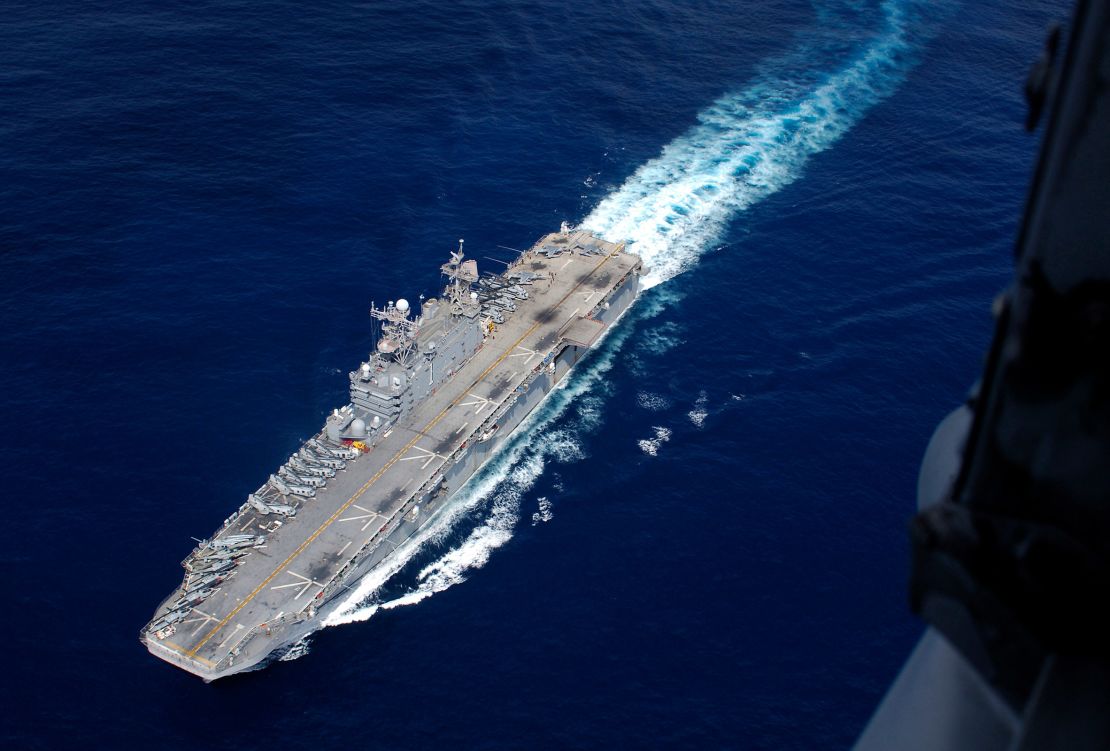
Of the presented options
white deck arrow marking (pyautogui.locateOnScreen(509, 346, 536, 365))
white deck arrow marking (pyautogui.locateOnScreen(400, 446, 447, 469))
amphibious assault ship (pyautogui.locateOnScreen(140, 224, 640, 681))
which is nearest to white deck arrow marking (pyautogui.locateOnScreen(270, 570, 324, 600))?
amphibious assault ship (pyautogui.locateOnScreen(140, 224, 640, 681))

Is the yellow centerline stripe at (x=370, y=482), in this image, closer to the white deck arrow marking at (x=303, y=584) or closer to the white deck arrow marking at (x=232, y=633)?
the white deck arrow marking at (x=232, y=633)

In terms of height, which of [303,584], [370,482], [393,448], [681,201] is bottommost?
[303,584]

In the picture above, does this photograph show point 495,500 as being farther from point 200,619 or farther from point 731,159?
point 731,159

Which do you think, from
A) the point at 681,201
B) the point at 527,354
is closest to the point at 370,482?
the point at 527,354

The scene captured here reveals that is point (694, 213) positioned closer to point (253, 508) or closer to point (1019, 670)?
point (253, 508)

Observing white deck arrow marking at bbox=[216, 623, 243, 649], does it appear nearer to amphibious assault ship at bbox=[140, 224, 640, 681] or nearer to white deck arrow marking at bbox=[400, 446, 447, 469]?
amphibious assault ship at bbox=[140, 224, 640, 681]

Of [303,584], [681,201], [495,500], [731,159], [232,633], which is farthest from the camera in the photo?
[731,159]

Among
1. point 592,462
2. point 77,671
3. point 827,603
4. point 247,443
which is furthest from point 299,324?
point 827,603

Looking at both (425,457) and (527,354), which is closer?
(425,457)
